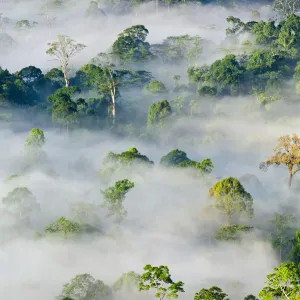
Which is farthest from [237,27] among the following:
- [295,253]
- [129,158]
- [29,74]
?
[295,253]

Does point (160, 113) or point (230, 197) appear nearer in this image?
point (230, 197)

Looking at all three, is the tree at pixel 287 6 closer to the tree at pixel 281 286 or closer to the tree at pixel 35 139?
the tree at pixel 35 139

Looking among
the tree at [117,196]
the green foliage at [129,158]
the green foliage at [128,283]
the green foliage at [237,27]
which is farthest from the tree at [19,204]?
the green foliage at [237,27]

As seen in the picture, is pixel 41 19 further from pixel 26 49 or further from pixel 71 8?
pixel 26 49

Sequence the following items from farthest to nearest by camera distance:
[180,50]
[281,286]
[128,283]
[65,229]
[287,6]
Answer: [287,6], [180,50], [65,229], [128,283], [281,286]

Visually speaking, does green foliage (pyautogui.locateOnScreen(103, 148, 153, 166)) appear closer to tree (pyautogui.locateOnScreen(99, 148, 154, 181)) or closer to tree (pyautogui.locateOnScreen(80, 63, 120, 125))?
tree (pyautogui.locateOnScreen(99, 148, 154, 181))

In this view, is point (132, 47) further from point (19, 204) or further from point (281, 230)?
point (281, 230)
